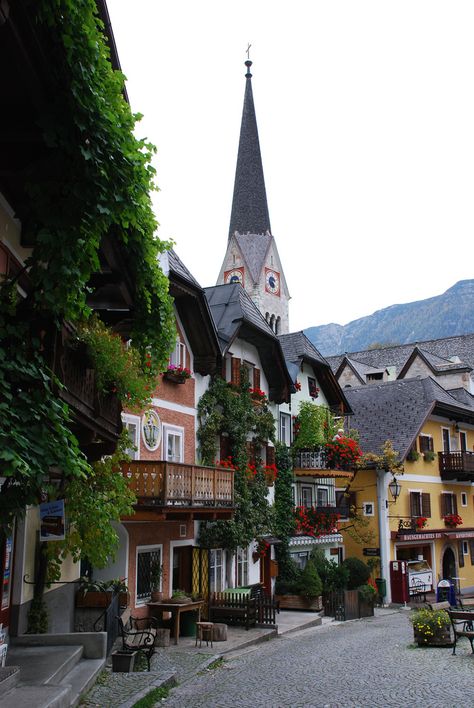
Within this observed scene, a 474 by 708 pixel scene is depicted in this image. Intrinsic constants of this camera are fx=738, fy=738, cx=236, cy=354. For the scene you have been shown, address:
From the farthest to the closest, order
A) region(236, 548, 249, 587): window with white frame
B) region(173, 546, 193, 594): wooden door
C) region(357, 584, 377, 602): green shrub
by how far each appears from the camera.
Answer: region(357, 584, 377, 602): green shrub → region(236, 548, 249, 587): window with white frame → region(173, 546, 193, 594): wooden door

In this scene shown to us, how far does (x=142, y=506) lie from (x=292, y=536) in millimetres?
12032

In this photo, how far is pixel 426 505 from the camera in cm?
3562

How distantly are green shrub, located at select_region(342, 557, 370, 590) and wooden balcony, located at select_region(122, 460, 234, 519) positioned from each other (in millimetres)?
11688

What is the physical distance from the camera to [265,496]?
990 inches

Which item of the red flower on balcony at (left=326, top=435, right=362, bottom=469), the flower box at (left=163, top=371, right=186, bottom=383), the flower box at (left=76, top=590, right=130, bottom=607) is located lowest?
the flower box at (left=76, top=590, right=130, bottom=607)

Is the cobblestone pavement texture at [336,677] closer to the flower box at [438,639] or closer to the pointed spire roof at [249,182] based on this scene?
the flower box at [438,639]

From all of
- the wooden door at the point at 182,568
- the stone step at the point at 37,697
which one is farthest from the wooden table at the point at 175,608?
the stone step at the point at 37,697

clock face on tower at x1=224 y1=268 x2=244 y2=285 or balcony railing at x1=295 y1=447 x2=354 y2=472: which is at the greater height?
clock face on tower at x1=224 y1=268 x2=244 y2=285

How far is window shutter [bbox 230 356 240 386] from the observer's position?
2398 cm

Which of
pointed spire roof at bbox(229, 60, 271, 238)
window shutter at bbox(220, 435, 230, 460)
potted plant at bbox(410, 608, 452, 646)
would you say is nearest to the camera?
potted plant at bbox(410, 608, 452, 646)

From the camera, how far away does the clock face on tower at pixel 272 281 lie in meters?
70.8

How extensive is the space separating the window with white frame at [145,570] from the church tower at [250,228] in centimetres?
5142

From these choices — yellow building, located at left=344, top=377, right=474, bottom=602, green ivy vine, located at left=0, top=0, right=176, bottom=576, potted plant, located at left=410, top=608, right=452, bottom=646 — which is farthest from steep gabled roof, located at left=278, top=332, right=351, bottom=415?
green ivy vine, located at left=0, top=0, right=176, bottom=576

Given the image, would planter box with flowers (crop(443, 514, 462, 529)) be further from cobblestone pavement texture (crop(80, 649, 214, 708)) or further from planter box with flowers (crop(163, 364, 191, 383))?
cobblestone pavement texture (crop(80, 649, 214, 708))
